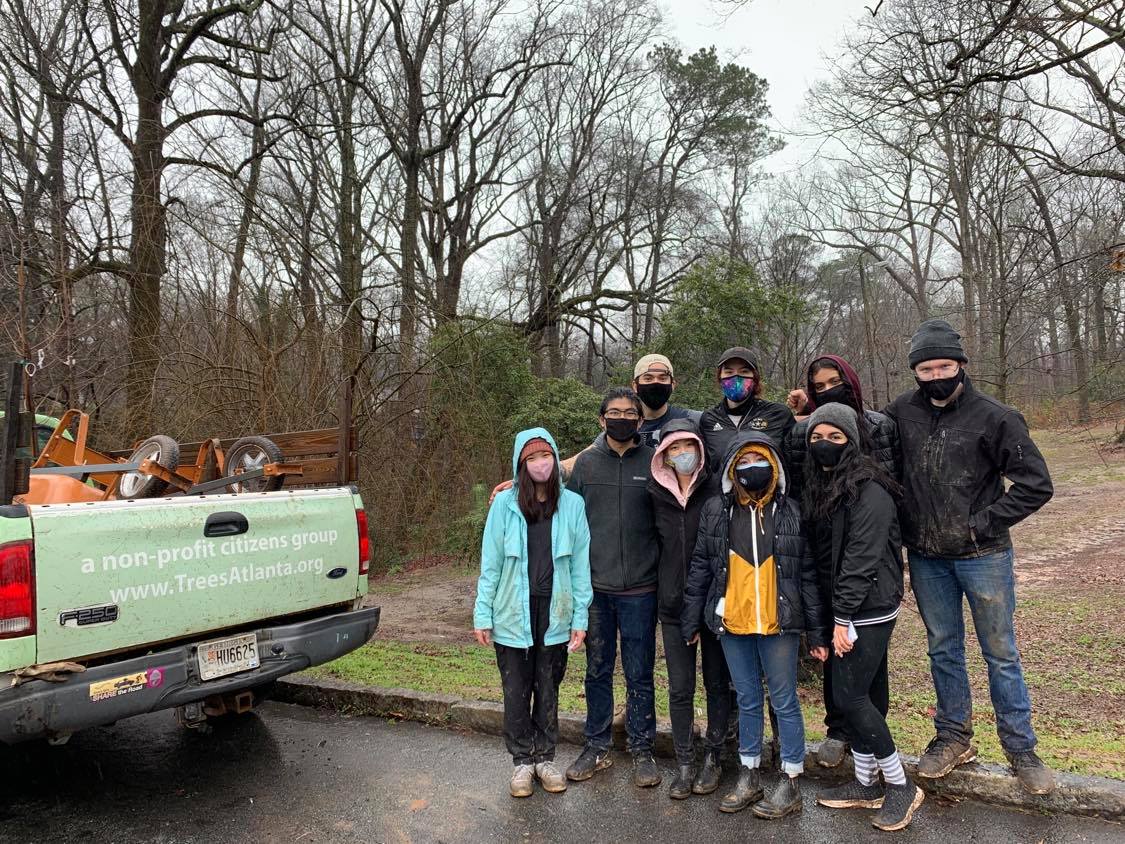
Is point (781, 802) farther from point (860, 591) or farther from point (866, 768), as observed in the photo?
point (860, 591)

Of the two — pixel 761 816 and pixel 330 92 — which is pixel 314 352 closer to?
pixel 761 816

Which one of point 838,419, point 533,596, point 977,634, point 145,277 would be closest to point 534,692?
point 533,596

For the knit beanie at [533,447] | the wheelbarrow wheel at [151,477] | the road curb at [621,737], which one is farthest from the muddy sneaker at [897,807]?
the wheelbarrow wheel at [151,477]

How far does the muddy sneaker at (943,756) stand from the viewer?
11.4 ft

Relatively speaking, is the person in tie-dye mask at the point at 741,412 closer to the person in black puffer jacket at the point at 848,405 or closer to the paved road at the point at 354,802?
the person in black puffer jacket at the point at 848,405

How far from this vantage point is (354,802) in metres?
3.72

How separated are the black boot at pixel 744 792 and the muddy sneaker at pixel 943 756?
777 millimetres

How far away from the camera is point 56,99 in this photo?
12820 mm

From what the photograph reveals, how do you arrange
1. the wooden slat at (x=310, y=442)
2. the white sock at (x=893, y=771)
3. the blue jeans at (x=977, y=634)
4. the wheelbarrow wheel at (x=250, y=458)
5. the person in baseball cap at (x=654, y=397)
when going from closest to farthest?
the white sock at (x=893, y=771) < the blue jeans at (x=977, y=634) < the person in baseball cap at (x=654, y=397) < the wheelbarrow wheel at (x=250, y=458) < the wooden slat at (x=310, y=442)

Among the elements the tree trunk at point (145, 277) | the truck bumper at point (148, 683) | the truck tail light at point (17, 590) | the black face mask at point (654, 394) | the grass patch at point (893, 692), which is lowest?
the grass patch at point (893, 692)

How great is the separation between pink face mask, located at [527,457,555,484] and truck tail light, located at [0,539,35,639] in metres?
2.24

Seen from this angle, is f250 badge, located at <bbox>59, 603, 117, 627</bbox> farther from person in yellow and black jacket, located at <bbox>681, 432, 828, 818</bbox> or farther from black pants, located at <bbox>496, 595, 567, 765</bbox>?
person in yellow and black jacket, located at <bbox>681, 432, 828, 818</bbox>

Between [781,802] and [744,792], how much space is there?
0.58 feet

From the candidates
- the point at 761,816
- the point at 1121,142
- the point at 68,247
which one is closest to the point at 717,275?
the point at 1121,142
